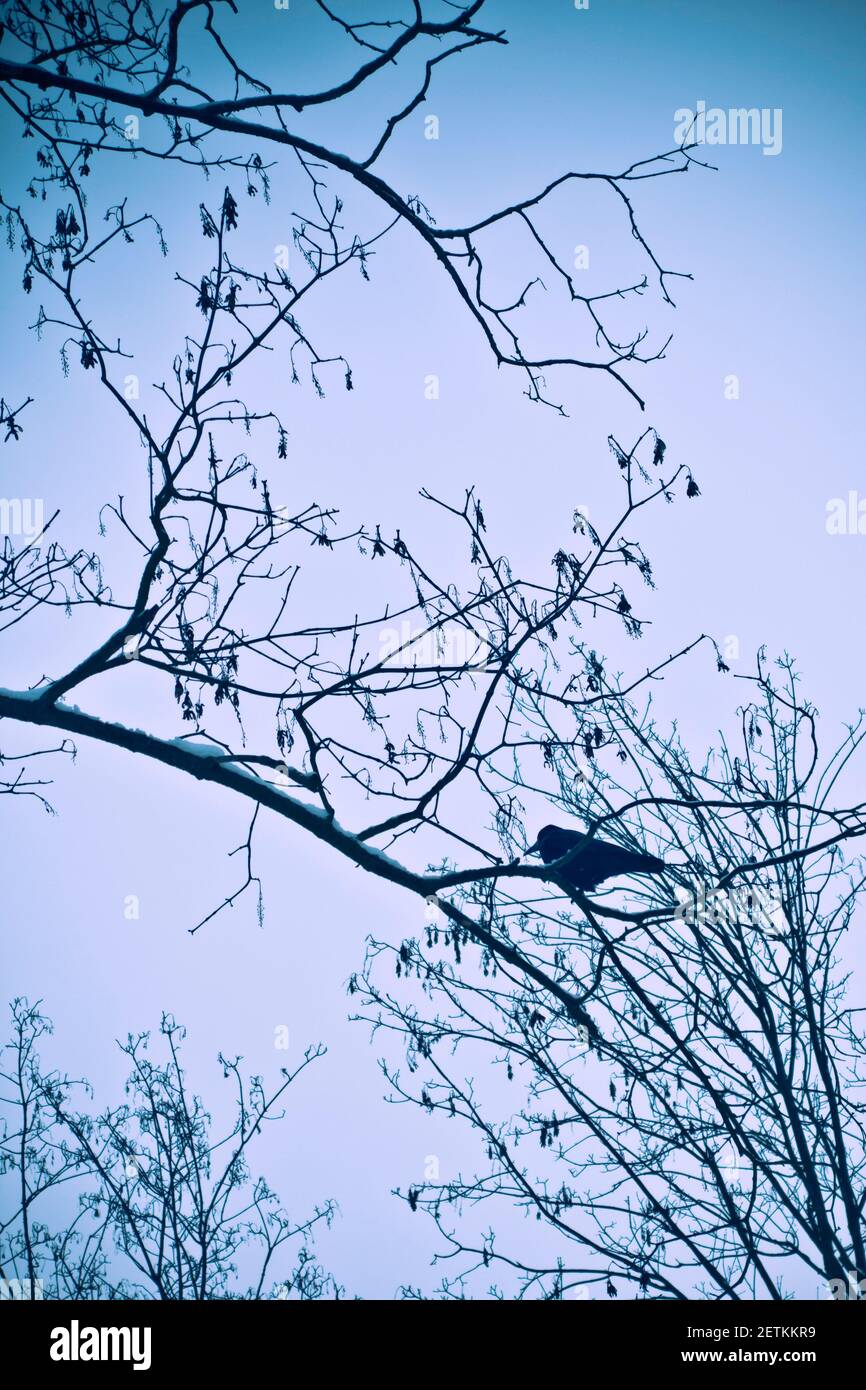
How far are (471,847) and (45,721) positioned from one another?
5.01 ft

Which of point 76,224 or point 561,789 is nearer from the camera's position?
point 76,224

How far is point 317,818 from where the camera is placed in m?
3.12

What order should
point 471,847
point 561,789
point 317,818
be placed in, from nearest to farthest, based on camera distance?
point 471,847 → point 317,818 → point 561,789
